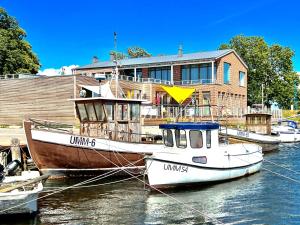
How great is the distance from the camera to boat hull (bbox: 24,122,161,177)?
21.4m

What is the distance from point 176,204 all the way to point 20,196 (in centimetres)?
584

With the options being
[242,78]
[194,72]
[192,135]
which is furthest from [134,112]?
[242,78]

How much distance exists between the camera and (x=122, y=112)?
24.2m

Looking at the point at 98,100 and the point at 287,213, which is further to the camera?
the point at 98,100

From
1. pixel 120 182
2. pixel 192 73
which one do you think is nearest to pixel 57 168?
pixel 120 182

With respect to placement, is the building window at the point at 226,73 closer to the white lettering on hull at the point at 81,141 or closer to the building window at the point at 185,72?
the building window at the point at 185,72

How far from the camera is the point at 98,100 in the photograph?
75.8 feet

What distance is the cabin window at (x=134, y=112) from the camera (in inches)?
976

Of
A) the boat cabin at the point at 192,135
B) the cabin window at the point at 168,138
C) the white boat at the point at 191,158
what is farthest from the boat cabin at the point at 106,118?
the white boat at the point at 191,158

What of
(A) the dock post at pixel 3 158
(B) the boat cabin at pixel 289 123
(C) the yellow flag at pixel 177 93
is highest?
(C) the yellow flag at pixel 177 93

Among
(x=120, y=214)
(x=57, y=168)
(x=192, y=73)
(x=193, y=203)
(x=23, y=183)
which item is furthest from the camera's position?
(x=192, y=73)

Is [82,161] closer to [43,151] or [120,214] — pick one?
[43,151]

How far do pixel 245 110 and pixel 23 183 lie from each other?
146ft

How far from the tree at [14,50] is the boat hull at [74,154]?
110ft
